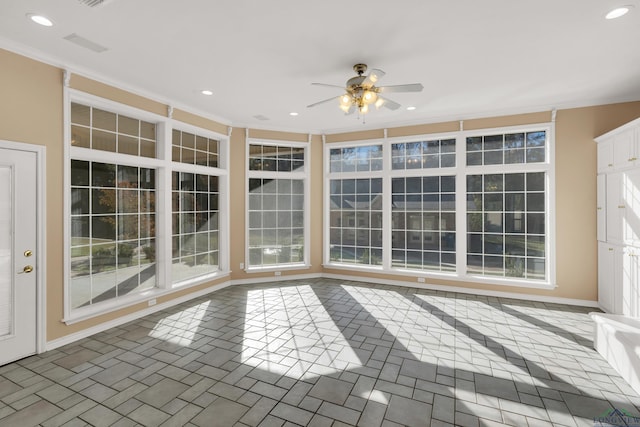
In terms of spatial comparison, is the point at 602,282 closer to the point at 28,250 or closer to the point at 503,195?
the point at 503,195

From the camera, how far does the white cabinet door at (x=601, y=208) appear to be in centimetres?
435

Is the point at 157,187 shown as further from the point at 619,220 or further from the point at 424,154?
the point at 619,220

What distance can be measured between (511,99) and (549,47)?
1570 millimetres

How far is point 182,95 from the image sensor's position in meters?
4.45

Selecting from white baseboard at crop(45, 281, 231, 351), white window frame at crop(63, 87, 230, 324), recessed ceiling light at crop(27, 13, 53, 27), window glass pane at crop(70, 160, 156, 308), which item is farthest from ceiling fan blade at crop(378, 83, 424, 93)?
white baseboard at crop(45, 281, 231, 351)

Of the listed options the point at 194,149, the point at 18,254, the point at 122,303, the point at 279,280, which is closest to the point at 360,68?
the point at 194,149

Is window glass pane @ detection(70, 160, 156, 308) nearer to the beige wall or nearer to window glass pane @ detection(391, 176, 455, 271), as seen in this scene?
the beige wall

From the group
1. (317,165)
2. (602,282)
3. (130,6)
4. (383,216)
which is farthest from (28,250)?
(602,282)

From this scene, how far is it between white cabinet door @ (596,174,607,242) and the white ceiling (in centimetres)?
120

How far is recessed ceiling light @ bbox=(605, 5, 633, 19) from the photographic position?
97.6 inches

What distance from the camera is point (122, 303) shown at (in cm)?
400

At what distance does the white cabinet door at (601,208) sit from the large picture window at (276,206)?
4.77 meters

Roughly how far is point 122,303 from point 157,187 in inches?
65.9

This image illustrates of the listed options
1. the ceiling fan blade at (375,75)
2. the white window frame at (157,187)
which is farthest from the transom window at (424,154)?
the white window frame at (157,187)
